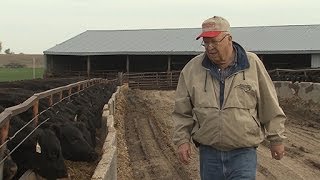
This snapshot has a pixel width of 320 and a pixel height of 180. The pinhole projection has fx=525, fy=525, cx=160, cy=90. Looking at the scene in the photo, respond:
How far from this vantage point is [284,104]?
65.1 ft

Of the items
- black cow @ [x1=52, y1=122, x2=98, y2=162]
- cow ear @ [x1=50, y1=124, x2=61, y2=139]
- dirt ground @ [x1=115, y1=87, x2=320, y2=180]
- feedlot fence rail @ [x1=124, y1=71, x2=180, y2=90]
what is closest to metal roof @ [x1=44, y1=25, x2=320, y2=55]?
feedlot fence rail @ [x1=124, y1=71, x2=180, y2=90]

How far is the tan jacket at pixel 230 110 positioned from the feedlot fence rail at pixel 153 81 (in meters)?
30.6

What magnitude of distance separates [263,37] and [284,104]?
21.7 m

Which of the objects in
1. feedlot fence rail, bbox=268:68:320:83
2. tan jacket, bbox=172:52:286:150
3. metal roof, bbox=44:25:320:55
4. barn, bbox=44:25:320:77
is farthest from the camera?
barn, bbox=44:25:320:77

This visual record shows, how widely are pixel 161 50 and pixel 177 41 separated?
13.2 feet

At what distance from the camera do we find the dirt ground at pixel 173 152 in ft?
29.6

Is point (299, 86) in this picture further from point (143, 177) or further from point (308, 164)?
point (143, 177)

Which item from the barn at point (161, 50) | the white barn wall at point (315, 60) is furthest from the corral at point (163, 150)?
the barn at point (161, 50)

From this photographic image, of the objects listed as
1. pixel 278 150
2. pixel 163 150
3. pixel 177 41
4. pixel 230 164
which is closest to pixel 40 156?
pixel 230 164

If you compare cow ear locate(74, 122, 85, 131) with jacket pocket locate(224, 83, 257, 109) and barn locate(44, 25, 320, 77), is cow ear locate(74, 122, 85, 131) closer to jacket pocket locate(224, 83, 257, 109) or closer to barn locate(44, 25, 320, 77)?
jacket pocket locate(224, 83, 257, 109)

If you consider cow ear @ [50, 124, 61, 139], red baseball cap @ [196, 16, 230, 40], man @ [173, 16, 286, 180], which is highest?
red baseball cap @ [196, 16, 230, 40]

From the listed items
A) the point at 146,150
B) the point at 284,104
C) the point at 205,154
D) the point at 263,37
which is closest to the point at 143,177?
the point at 146,150

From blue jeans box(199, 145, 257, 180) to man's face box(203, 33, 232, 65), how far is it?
2.35 feet

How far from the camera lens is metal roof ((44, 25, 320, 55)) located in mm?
36844
